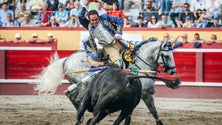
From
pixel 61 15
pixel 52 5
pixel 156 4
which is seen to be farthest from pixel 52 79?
pixel 52 5

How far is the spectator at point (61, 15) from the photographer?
1686 cm

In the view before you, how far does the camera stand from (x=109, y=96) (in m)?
7.94

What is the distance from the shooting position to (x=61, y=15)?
17.0 m

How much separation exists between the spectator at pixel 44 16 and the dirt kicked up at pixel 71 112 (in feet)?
6.91

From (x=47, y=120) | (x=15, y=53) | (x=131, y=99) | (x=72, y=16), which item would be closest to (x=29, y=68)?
(x=15, y=53)

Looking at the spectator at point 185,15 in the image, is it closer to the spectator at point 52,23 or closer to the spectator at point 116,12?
the spectator at point 116,12

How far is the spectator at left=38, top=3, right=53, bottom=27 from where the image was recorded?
17062 millimetres

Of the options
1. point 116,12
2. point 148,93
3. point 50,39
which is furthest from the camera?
point 50,39

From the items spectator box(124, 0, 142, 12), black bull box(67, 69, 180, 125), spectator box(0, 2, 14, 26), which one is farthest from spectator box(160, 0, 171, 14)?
black bull box(67, 69, 180, 125)

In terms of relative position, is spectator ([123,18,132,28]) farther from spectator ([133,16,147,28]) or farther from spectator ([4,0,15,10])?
spectator ([4,0,15,10])

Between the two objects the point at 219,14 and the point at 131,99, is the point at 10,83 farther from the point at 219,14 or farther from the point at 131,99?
the point at 131,99

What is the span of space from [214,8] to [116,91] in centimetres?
874

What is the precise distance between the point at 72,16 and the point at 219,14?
3.25 metres

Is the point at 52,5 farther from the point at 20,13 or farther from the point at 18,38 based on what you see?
the point at 18,38
